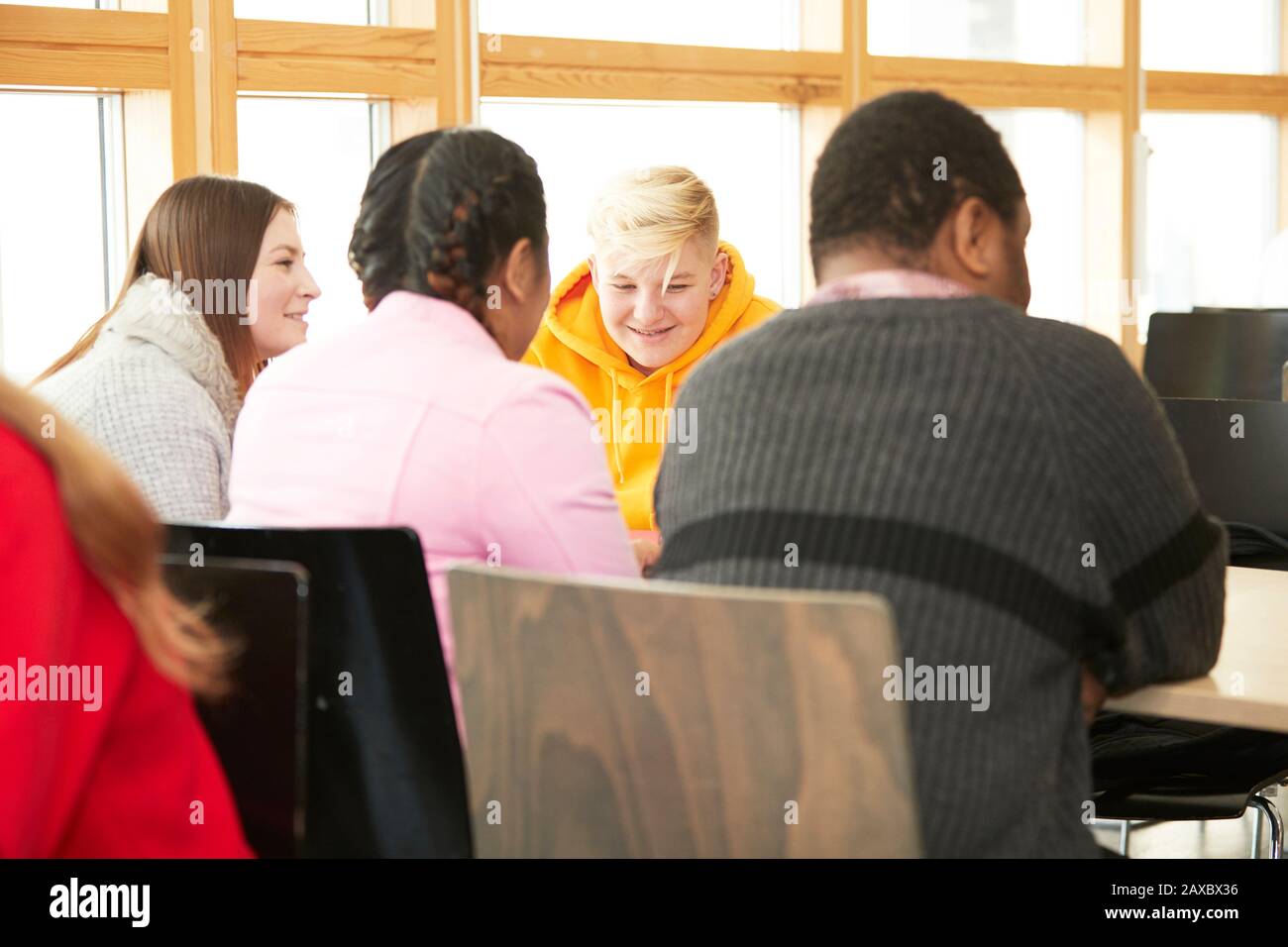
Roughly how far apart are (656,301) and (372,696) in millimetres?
1511

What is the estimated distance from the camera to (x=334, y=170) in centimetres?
439

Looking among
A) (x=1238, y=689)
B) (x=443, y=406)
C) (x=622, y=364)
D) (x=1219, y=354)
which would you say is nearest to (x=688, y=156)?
(x=1219, y=354)

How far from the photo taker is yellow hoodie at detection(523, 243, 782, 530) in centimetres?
299

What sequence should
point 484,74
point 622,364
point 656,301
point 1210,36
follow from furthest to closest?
point 1210,36, point 484,74, point 622,364, point 656,301

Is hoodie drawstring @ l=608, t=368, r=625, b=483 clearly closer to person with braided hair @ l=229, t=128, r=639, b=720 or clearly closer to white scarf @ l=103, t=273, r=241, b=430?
white scarf @ l=103, t=273, r=241, b=430

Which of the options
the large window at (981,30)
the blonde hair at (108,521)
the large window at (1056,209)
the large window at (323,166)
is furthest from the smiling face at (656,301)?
the large window at (1056,209)

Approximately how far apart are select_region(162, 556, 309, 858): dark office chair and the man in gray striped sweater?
36 cm

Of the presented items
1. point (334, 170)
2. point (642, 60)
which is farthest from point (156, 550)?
point (642, 60)

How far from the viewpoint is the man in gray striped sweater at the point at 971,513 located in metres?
1.37

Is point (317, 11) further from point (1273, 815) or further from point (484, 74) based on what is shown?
point (1273, 815)

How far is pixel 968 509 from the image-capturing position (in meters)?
1.37

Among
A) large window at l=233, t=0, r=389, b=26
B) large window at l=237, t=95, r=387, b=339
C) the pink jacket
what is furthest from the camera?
large window at l=237, t=95, r=387, b=339

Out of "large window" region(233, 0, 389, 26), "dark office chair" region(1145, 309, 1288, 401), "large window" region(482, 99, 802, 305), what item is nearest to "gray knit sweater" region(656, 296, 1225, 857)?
"dark office chair" region(1145, 309, 1288, 401)
